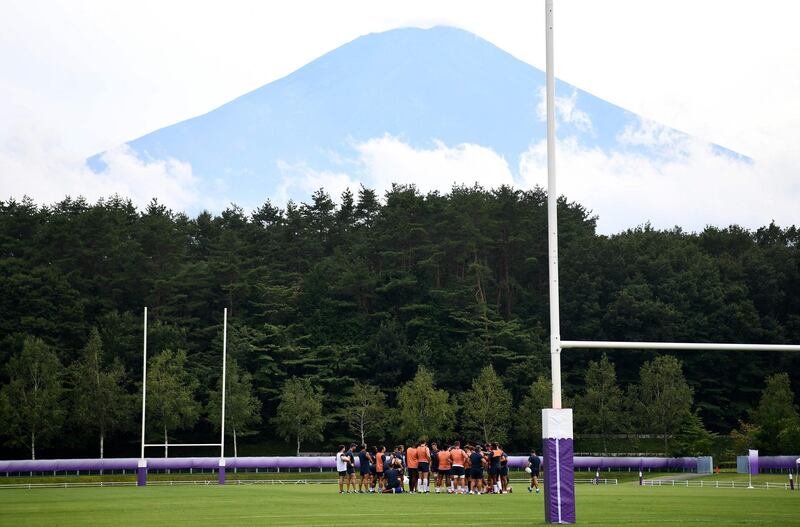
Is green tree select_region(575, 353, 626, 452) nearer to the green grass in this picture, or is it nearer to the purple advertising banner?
the purple advertising banner

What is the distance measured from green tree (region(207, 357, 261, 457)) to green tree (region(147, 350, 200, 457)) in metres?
1.32

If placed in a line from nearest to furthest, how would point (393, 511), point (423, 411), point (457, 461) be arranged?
point (393, 511) → point (457, 461) → point (423, 411)

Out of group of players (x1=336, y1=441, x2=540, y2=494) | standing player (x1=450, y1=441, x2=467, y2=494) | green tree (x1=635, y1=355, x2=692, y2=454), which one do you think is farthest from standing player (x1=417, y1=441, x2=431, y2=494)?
green tree (x1=635, y1=355, x2=692, y2=454)

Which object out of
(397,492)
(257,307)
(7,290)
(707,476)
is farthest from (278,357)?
(397,492)

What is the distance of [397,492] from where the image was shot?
35125mm

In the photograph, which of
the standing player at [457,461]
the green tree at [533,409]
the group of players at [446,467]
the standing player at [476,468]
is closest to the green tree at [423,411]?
the green tree at [533,409]

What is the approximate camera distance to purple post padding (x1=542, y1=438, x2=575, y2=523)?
1891 cm

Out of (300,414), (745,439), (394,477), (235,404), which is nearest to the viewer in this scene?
(394,477)

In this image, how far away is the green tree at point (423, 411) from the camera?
71.6 metres

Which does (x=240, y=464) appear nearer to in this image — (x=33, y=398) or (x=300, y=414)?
(x=300, y=414)

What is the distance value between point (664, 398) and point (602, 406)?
3.84 m

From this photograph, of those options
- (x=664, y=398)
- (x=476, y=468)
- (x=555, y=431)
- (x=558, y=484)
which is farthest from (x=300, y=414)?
(x=558, y=484)

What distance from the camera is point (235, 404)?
72.6 meters

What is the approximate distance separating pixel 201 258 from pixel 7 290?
810 inches
